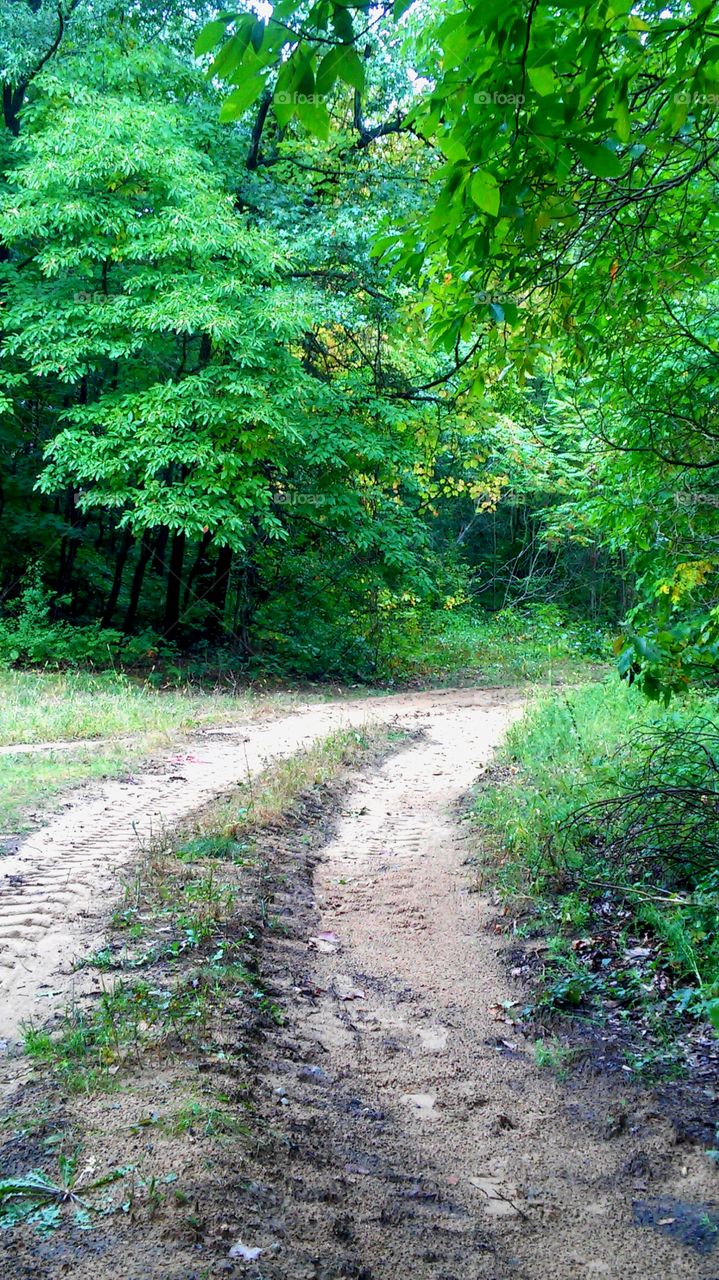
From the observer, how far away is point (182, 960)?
4.41 meters

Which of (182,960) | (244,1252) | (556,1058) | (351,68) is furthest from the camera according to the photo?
(182,960)

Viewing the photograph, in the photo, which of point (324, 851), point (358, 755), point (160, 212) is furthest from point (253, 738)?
point (160, 212)

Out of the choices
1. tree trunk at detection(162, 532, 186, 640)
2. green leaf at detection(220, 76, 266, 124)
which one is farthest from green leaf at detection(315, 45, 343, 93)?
tree trunk at detection(162, 532, 186, 640)

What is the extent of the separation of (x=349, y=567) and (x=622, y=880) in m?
13.2

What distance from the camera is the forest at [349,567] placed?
306 cm

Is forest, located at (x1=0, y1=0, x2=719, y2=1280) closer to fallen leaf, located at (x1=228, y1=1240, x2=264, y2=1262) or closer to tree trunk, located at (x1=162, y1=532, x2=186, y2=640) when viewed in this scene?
fallen leaf, located at (x1=228, y1=1240, x2=264, y2=1262)

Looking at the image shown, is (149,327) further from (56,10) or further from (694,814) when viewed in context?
(694,814)

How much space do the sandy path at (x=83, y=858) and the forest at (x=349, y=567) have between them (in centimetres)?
5

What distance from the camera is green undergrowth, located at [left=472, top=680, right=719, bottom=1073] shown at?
4.38 meters

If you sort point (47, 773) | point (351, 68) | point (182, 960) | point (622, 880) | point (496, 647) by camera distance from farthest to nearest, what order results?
point (496, 647), point (47, 773), point (622, 880), point (182, 960), point (351, 68)

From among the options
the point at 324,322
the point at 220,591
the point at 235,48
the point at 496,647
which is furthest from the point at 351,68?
the point at 496,647
